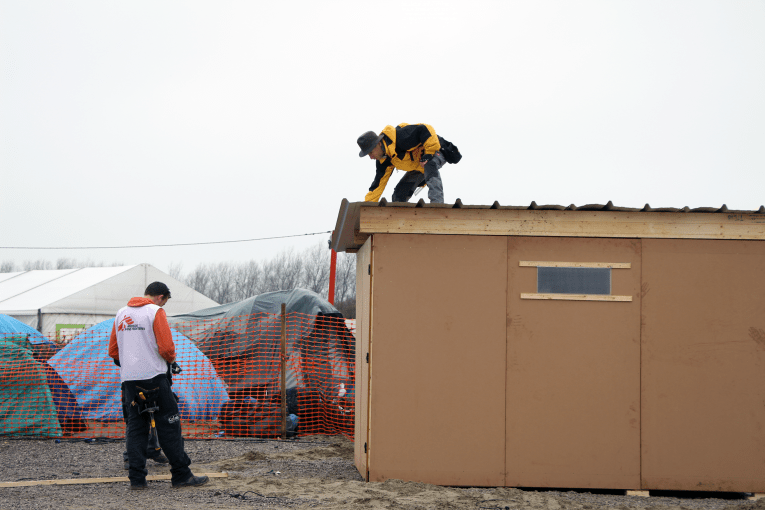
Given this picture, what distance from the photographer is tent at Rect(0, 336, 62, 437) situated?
33.7ft

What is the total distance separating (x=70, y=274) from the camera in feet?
81.3

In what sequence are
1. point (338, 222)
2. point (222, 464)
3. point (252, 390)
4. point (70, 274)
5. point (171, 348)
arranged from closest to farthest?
1. point (171, 348)
2. point (338, 222)
3. point (222, 464)
4. point (252, 390)
5. point (70, 274)

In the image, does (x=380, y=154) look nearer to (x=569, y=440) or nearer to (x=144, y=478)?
(x=569, y=440)

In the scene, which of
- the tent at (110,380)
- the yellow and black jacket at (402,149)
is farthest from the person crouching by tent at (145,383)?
the tent at (110,380)

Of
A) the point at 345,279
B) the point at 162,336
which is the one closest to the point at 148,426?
the point at 162,336

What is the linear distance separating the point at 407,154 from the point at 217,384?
601cm

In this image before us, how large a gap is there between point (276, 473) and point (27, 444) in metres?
4.44

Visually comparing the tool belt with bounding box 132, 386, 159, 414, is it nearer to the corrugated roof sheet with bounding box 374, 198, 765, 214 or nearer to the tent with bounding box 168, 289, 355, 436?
the corrugated roof sheet with bounding box 374, 198, 765, 214

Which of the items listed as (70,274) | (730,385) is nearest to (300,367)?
(730,385)

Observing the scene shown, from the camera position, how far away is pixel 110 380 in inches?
444

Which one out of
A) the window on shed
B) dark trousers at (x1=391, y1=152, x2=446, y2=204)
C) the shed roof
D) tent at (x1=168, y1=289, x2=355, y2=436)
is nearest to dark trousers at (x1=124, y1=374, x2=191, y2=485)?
the shed roof

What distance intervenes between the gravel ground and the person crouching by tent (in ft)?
1.18

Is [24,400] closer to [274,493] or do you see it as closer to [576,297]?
[274,493]

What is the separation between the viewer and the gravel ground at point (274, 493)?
18.8ft
